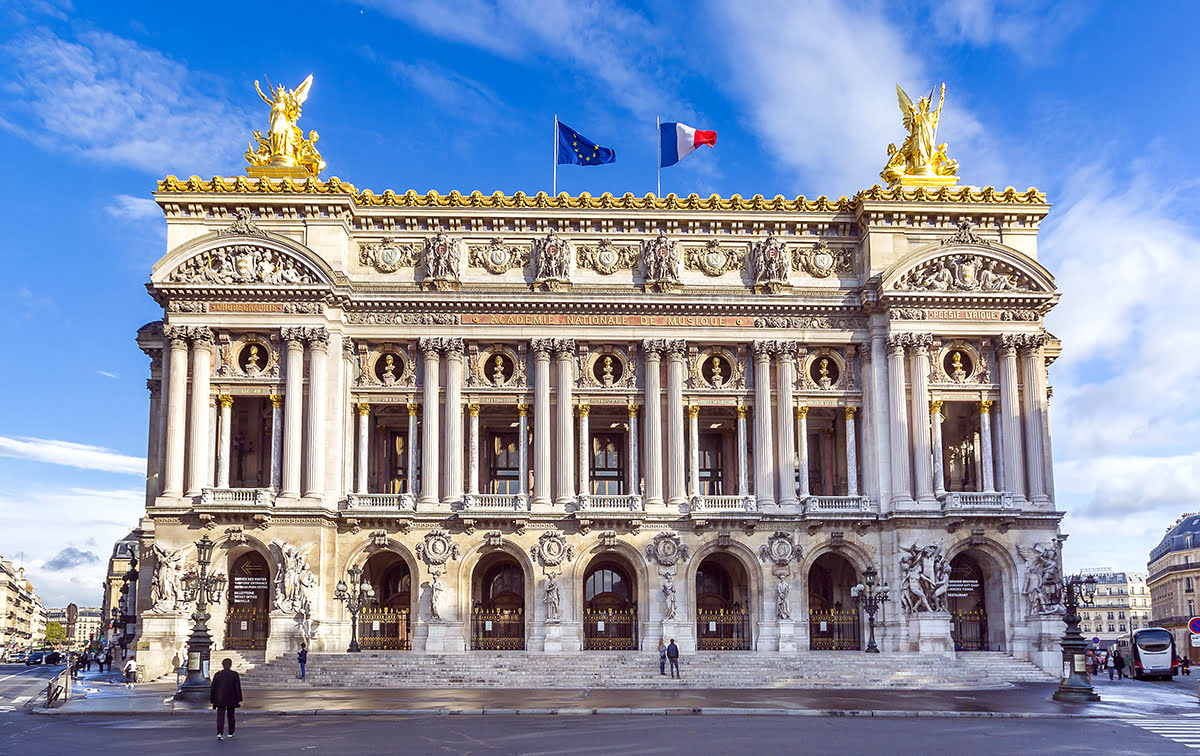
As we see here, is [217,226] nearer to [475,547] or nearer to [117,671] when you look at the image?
[475,547]

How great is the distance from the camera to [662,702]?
39969 mm

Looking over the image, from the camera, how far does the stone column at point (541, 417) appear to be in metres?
59.5

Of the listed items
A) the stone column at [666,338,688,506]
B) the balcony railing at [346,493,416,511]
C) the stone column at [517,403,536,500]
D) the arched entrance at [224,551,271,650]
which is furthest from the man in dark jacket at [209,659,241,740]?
the stone column at [666,338,688,506]

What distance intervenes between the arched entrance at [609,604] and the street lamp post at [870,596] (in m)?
10.8

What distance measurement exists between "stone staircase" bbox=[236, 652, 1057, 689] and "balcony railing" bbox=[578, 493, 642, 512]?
7318mm

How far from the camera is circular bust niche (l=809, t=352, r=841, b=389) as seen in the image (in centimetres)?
6162

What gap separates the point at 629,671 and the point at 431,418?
1667cm

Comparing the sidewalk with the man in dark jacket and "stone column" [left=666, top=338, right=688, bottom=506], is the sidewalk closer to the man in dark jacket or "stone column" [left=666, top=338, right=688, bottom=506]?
the man in dark jacket

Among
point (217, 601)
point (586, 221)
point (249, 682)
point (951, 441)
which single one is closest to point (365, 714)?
point (249, 682)

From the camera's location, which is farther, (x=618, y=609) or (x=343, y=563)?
(x=618, y=609)

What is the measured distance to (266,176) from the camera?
62.0 metres

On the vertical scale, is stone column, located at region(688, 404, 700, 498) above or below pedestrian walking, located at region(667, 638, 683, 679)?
above

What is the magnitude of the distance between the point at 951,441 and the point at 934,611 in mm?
12396

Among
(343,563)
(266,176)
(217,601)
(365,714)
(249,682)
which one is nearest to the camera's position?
(365,714)
